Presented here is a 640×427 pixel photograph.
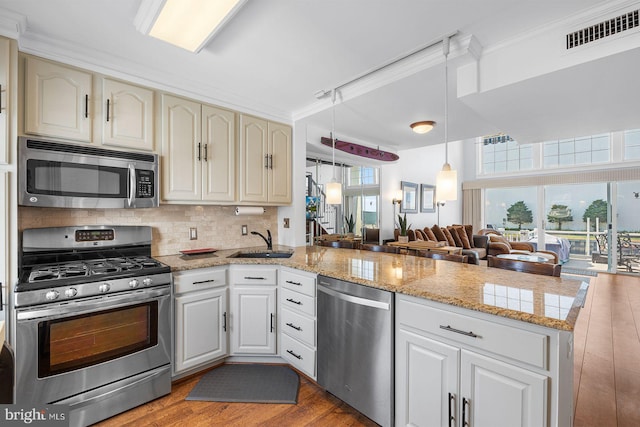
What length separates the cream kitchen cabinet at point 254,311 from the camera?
8.11 ft

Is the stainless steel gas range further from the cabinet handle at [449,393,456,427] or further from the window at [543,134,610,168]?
the window at [543,134,610,168]

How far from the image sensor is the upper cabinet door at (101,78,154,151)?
2211 mm

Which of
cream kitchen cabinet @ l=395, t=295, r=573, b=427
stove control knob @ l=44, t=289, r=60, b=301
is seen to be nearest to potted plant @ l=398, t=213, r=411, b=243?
cream kitchen cabinet @ l=395, t=295, r=573, b=427

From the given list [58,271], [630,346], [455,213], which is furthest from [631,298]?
[58,271]

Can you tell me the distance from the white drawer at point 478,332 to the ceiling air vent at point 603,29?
1.77m

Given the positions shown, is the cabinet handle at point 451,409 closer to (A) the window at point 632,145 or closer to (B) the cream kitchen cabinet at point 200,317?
(B) the cream kitchen cabinet at point 200,317

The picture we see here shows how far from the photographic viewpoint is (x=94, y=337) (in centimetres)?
186

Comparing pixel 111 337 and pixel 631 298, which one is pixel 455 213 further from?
pixel 111 337

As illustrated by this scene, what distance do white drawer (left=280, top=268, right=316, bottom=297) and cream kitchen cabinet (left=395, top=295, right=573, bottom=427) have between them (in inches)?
28.7

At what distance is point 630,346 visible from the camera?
2.82 meters

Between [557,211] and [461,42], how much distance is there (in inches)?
289

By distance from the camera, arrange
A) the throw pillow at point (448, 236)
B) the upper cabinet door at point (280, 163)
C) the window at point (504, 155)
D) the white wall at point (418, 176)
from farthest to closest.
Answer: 1. the window at point (504, 155)
2. the throw pillow at point (448, 236)
3. the white wall at point (418, 176)
4. the upper cabinet door at point (280, 163)

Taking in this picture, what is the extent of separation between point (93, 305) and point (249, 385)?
3.90 feet

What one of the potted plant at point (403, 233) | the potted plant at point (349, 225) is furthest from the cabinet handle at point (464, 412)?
the potted plant at point (403, 233)
